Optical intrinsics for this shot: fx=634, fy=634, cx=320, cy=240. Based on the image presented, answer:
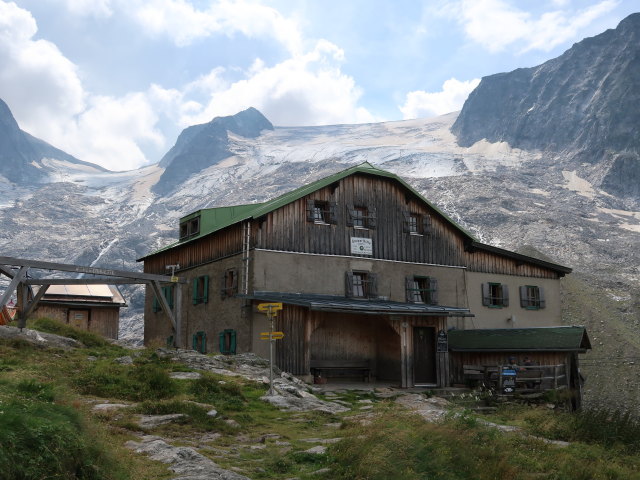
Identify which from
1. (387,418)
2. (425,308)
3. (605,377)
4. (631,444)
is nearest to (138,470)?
(387,418)

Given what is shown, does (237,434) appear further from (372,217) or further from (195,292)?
(195,292)

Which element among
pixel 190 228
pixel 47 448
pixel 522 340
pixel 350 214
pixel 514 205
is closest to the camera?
pixel 47 448

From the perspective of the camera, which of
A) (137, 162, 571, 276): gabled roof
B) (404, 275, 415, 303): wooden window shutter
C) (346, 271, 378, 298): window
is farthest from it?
(404, 275, 415, 303): wooden window shutter

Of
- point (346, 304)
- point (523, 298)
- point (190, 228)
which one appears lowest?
point (346, 304)

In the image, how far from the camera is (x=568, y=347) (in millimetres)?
26641

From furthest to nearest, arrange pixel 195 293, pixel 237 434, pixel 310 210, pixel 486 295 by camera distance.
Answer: pixel 486 295 → pixel 195 293 → pixel 310 210 → pixel 237 434

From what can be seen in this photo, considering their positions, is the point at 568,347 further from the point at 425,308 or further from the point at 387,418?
the point at 387,418

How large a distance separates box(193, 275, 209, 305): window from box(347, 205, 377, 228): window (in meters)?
7.63

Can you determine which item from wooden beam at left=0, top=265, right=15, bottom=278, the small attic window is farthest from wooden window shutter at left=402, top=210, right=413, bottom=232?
wooden beam at left=0, top=265, right=15, bottom=278

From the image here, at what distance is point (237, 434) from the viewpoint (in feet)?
43.2

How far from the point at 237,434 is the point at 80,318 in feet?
101

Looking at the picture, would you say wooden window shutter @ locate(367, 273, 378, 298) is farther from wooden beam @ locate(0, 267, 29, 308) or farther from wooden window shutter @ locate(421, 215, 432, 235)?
wooden beam @ locate(0, 267, 29, 308)

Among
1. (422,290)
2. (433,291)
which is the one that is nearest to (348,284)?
(422,290)

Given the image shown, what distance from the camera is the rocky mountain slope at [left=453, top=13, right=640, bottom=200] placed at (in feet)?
515
